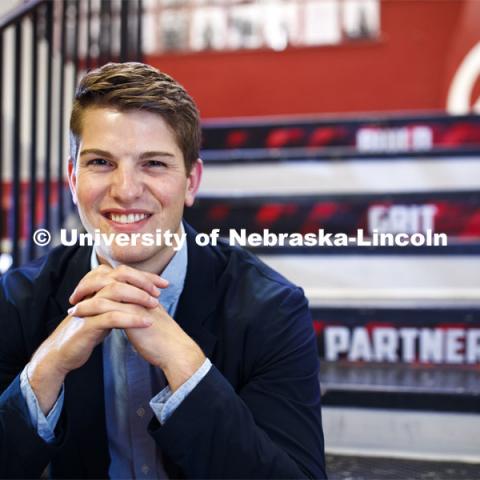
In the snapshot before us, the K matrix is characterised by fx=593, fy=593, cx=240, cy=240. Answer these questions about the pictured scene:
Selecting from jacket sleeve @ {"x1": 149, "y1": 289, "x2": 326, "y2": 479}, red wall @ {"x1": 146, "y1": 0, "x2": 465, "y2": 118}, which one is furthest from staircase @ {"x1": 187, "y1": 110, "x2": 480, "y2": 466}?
red wall @ {"x1": 146, "y1": 0, "x2": 465, "y2": 118}

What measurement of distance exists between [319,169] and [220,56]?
2717 millimetres

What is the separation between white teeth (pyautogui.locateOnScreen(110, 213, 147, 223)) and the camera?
3.15ft

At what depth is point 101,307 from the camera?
2.86 ft

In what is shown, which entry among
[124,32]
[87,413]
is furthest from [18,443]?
[124,32]

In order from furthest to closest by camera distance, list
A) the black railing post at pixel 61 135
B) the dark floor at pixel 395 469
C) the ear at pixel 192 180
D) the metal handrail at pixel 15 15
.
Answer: the black railing post at pixel 61 135 < the metal handrail at pixel 15 15 < the dark floor at pixel 395 469 < the ear at pixel 192 180

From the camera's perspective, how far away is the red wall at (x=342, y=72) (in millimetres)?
4195

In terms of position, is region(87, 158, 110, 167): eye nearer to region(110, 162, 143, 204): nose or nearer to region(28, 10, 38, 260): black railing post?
region(110, 162, 143, 204): nose

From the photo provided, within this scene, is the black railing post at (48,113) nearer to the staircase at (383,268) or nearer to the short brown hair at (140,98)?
the staircase at (383,268)

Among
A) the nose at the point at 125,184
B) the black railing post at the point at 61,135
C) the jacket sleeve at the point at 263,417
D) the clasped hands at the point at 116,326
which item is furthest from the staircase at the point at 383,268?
the nose at the point at 125,184

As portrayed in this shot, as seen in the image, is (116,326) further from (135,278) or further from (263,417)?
(263,417)

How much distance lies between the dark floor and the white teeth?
817 millimetres

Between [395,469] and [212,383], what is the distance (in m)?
0.77

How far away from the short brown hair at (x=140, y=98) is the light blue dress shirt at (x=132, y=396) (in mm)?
224

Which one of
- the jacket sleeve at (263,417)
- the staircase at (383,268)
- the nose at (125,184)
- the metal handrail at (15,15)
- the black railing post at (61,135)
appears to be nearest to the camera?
the jacket sleeve at (263,417)
